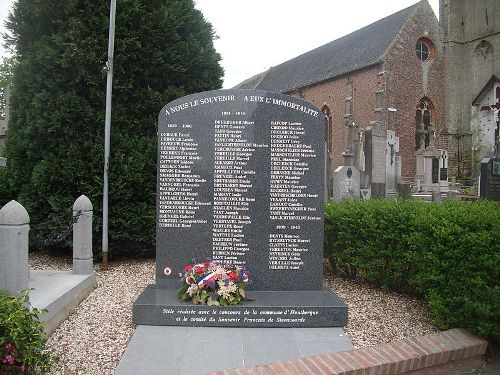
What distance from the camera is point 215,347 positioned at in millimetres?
4398

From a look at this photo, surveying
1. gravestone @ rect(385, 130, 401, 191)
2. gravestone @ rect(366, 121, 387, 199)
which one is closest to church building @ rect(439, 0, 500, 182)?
gravestone @ rect(385, 130, 401, 191)

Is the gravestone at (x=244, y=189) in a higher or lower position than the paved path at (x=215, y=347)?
higher

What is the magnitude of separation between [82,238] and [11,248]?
2.39 m

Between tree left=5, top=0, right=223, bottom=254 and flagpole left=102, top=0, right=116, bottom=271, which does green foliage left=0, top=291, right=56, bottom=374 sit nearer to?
flagpole left=102, top=0, right=116, bottom=271

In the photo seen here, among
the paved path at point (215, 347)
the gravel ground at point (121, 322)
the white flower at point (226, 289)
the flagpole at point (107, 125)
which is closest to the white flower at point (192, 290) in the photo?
the white flower at point (226, 289)

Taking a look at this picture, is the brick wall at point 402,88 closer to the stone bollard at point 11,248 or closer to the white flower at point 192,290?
the white flower at point 192,290

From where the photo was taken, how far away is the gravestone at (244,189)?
5793 mm

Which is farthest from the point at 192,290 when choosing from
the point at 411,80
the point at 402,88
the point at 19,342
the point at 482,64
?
the point at 482,64

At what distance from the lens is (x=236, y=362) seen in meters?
4.04

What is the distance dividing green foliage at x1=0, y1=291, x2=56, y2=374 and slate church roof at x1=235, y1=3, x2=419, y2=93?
29.2 meters

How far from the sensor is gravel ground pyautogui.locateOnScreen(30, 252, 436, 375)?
166 inches

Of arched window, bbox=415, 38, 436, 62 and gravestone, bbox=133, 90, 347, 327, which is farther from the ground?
arched window, bbox=415, 38, 436, 62

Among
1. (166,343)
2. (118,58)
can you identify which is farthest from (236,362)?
(118,58)

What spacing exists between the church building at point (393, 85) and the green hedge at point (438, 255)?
72.0ft
